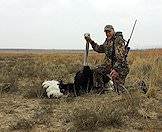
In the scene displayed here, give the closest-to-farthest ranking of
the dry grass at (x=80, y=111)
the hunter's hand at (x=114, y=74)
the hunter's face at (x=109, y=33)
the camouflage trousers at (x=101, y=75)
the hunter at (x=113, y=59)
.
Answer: the dry grass at (x=80, y=111)
the hunter's hand at (x=114, y=74)
the hunter at (x=113, y=59)
the hunter's face at (x=109, y=33)
the camouflage trousers at (x=101, y=75)

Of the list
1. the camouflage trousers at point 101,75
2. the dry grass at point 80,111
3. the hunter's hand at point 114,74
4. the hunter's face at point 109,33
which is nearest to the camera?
the dry grass at point 80,111

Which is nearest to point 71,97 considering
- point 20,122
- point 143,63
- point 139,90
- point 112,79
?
point 112,79

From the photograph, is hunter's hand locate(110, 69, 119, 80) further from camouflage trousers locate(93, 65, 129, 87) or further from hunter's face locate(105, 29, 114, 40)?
hunter's face locate(105, 29, 114, 40)

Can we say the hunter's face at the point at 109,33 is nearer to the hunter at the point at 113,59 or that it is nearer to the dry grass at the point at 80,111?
the hunter at the point at 113,59

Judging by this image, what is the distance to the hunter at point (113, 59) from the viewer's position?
9305 mm

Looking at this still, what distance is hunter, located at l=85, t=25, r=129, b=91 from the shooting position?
930cm

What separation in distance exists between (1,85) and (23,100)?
1649mm

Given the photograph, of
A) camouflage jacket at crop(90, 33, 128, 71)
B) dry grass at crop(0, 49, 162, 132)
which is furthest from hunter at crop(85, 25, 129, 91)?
dry grass at crop(0, 49, 162, 132)

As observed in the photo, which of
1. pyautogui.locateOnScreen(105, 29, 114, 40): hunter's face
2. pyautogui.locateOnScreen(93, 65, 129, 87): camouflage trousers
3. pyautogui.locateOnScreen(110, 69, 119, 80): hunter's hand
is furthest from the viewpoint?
pyautogui.locateOnScreen(93, 65, 129, 87): camouflage trousers

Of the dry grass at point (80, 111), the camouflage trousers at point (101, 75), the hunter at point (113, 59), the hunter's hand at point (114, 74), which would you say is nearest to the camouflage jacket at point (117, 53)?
the hunter at point (113, 59)

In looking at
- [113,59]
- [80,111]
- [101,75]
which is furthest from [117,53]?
[80,111]

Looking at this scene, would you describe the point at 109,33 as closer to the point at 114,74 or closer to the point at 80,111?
the point at 114,74

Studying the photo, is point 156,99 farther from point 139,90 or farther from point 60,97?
point 60,97

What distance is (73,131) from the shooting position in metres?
6.40
